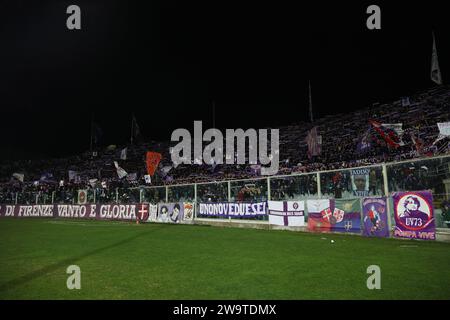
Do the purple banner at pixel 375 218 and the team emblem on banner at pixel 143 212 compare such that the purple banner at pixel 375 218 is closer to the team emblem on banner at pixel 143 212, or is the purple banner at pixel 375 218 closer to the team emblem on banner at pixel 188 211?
the team emblem on banner at pixel 188 211

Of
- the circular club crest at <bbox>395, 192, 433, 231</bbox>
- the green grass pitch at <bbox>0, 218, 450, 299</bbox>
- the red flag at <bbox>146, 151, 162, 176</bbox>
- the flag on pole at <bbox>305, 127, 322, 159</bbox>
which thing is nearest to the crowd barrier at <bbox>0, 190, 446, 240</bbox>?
the circular club crest at <bbox>395, 192, 433, 231</bbox>

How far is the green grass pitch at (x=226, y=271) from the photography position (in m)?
5.58

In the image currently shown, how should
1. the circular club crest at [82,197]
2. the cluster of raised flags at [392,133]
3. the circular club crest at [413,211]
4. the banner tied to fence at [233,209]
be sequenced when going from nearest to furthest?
the circular club crest at [413,211], the banner tied to fence at [233,209], the cluster of raised flags at [392,133], the circular club crest at [82,197]

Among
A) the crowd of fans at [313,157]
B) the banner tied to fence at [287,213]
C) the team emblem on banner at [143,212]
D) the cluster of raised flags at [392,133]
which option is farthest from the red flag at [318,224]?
the team emblem on banner at [143,212]

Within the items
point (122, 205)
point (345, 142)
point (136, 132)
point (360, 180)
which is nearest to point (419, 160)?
point (360, 180)

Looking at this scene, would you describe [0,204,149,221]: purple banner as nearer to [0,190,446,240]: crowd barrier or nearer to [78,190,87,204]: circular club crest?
[0,190,446,240]: crowd barrier

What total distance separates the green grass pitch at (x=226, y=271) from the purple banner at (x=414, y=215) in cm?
99

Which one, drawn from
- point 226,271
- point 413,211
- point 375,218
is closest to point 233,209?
point 375,218

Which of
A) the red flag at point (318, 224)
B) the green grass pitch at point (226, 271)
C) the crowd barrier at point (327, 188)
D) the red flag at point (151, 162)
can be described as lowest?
the green grass pitch at point (226, 271)

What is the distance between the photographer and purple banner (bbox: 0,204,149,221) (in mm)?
26656

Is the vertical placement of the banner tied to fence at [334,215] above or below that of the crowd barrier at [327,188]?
below

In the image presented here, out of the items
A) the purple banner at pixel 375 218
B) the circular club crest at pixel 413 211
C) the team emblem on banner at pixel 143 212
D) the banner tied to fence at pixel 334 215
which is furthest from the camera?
the team emblem on banner at pixel 143 212

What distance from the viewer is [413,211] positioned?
12.7 meters

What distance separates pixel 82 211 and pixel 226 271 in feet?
88.0
